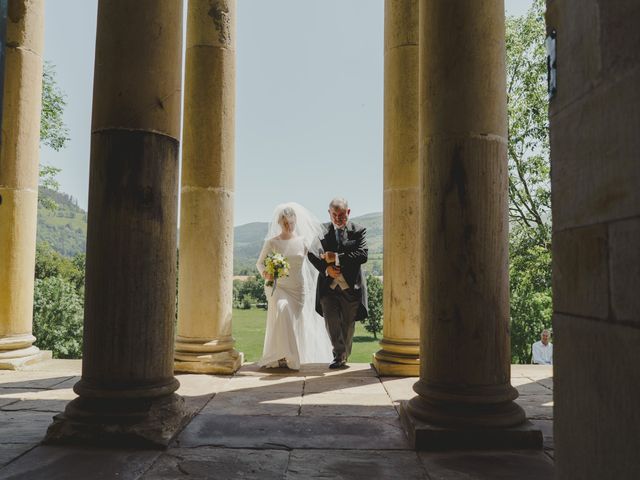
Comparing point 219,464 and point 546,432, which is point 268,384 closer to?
point 219,464

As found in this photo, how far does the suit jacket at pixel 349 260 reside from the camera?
52.3ft

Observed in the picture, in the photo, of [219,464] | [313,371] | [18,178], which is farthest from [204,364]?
[18,178]

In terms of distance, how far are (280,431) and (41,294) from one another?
2021 inches

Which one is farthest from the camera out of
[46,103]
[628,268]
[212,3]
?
[46,103]

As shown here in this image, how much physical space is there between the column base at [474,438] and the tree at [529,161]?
37.1m

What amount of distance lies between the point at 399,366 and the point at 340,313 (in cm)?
277

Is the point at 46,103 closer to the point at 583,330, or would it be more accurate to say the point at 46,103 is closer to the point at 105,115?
the point at 105,115

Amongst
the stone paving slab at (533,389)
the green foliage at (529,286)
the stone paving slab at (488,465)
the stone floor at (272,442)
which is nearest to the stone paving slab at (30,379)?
the stone floor at (272,442)

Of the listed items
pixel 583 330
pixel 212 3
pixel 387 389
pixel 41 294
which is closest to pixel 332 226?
pixel 387 389

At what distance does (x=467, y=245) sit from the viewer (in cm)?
816

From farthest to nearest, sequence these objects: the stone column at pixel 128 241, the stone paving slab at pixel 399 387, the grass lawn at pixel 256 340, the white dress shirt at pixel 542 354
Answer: the grass lawn at pixel 256 340 < the white dress shirt at pixel 542 354 < the stone paving slab at pixel 399 387 < the stone column at pixel 128 241

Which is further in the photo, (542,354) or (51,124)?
(51,124)

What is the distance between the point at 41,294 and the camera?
52.2 m

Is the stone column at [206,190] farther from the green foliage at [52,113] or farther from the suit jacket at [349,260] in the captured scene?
the green foliage at [52,113]
